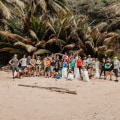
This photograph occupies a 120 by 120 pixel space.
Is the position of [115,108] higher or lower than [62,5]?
lower

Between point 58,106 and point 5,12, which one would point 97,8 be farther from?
point 58,106

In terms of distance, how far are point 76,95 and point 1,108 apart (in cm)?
264

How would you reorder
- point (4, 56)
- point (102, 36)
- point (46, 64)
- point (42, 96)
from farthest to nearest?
point (4, 56)
point (102, 36)
point (46, 64)
point (42, 96)

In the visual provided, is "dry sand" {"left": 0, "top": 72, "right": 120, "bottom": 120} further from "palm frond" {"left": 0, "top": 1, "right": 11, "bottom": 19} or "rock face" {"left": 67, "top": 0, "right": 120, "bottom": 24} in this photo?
"rock face" {"left": 67, "top": 0, "right": 120, "bottom": 24}

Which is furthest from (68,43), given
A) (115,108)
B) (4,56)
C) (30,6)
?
(115,108)

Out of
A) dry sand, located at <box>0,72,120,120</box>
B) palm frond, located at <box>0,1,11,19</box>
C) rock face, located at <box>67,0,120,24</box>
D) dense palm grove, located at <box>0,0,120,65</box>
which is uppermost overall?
rock face, located at <box>67,0,120,24</box>

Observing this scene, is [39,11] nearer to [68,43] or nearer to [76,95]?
[68,43]

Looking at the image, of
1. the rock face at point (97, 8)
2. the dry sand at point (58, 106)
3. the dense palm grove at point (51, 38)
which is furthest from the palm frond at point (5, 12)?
the rock face at point (97, 8)

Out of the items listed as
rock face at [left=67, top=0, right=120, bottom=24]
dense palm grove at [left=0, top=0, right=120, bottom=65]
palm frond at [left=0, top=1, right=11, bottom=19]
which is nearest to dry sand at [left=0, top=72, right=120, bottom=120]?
dense palm grove at [left=0, top=0, right=120, bottom=65]

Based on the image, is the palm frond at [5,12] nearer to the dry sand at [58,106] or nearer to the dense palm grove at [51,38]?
the dense palm grove at [51,38]

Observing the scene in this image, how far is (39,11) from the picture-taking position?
17.7 meters

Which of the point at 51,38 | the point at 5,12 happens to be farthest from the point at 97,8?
the point at 5,12

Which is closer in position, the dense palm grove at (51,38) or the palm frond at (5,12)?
the dense palm grove at (51,38)

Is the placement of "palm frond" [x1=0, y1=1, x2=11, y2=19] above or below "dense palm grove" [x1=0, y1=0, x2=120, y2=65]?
above
